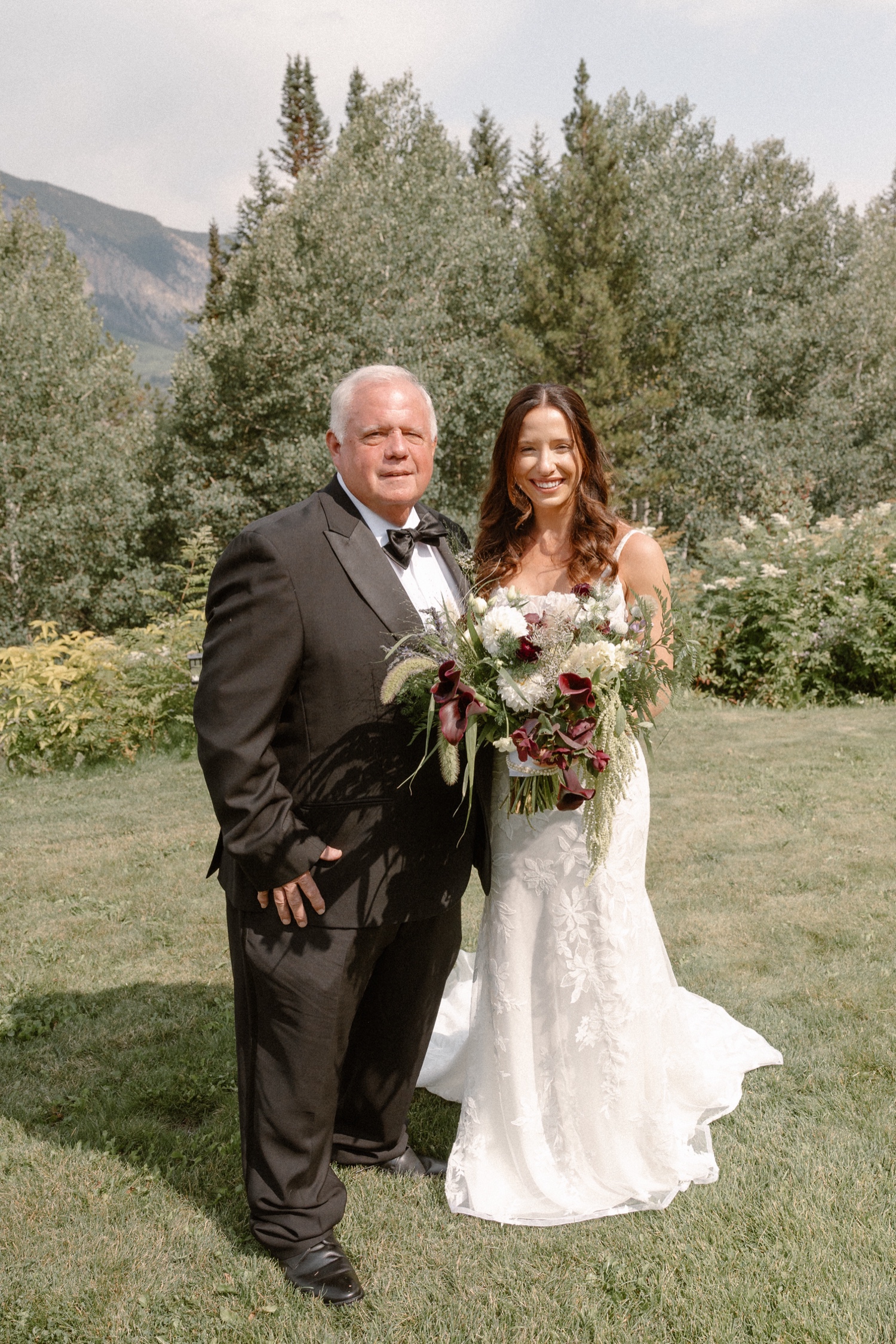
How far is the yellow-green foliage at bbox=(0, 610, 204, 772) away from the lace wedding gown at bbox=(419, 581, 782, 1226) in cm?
690

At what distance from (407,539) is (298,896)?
3.53 ft

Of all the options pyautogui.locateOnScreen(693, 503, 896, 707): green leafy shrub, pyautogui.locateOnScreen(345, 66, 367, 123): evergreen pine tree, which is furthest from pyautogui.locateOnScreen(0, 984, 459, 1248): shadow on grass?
pyautogui.locateOnScreen(345, 66, 367, 123): evergreen pine tree

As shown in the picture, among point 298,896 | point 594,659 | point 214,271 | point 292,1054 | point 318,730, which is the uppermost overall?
point 214,271

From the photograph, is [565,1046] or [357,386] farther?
[565,1046]

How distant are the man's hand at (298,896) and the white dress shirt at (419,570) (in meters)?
0.76

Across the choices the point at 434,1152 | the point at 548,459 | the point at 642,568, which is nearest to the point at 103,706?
the point at 434,1152

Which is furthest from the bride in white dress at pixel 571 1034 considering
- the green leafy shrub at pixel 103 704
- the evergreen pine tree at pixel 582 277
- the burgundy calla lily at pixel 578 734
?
the evergreen pine tree at pixel 582 277

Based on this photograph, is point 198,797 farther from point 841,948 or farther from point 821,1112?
point 821,1112

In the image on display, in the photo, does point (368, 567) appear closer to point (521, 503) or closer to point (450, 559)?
point (450, 559)

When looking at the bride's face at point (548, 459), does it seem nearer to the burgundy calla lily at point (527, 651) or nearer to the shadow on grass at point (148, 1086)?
the burgundy calla lily at point (527, 651)

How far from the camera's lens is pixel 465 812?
308 centimetres

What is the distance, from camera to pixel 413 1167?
3295 millimetres

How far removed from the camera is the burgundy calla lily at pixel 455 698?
93.5 inches

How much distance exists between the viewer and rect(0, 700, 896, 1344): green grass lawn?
2.64m
